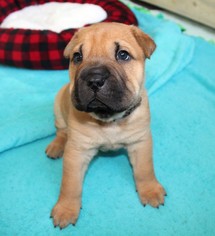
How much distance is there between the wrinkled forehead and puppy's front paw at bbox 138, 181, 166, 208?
82 cm

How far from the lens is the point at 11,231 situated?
6.47 feet

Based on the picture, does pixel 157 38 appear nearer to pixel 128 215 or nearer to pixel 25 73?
pixel 25 73

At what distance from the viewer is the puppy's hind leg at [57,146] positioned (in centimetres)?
242

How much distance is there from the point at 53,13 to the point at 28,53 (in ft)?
2.86

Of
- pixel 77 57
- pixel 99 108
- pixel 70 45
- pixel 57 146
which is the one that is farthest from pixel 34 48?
pixel 99 108

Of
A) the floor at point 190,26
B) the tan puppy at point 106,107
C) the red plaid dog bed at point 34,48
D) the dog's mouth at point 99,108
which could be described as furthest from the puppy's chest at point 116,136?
the floor at point 190,26

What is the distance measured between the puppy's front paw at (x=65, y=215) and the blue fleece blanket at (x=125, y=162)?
45mm

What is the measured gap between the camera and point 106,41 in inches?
68.4

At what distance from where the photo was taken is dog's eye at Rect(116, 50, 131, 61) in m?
1.75

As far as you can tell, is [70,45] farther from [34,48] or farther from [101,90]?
[34,48]

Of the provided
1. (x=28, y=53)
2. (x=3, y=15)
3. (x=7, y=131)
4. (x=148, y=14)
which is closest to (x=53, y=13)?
(x=3, y=15)

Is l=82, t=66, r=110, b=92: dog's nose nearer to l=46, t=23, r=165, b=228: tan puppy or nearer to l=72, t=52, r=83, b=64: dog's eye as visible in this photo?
l=46, t=23, r=165, b=228: tan puppy

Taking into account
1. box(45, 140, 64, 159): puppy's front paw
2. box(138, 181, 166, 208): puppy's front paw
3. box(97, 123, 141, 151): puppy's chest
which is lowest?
box(45, 140, 64, 159): puppy's front paw

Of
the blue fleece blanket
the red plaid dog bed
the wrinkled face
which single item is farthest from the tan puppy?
the red plaid dog bed
